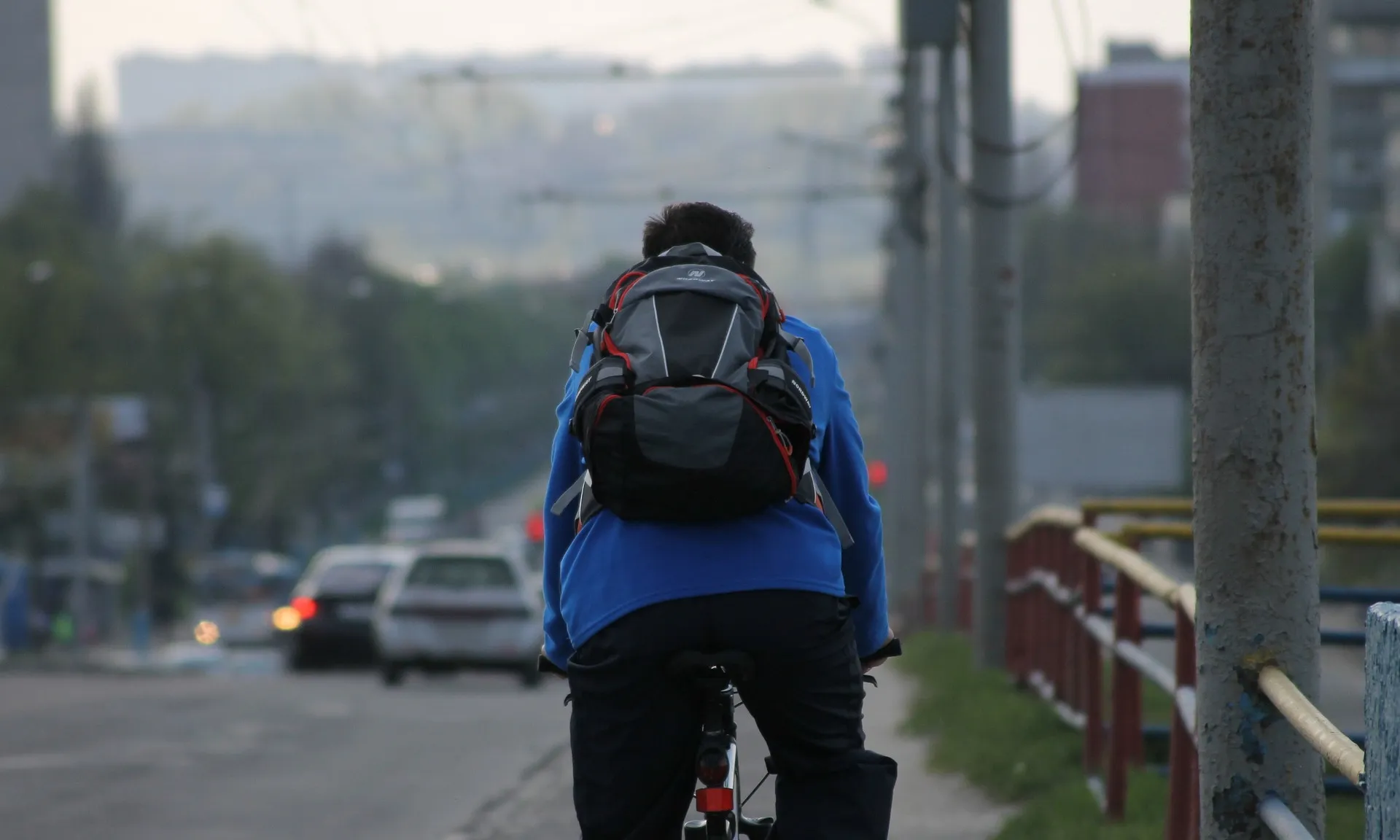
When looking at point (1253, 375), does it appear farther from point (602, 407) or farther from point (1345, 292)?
point (1345, 292)

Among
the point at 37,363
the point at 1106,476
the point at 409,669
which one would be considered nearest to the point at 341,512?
the point at 1106,476

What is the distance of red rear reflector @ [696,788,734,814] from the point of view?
371cm

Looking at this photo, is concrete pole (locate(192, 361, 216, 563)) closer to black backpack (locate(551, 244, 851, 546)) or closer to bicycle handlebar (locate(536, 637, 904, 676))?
bicycle handlebar (locate(536, 637, 904, 676))

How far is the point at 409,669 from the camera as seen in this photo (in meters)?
19.7

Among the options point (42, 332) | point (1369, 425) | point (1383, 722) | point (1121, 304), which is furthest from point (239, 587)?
point (1383, 722)

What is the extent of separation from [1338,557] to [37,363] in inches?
1174

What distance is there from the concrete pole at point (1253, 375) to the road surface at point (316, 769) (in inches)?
137

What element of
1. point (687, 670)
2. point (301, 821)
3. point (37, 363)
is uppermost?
A: point (687, 670)

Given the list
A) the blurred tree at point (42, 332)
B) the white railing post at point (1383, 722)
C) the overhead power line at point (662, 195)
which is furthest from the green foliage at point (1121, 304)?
the white railing post at point (1383, 722)

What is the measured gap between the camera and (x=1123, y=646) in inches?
272

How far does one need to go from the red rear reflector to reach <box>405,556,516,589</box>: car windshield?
644 inches

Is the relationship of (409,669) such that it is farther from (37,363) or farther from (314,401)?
A: (314,401)

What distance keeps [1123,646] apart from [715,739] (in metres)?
3.43

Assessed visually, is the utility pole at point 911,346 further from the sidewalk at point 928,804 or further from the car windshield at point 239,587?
the car windshield at point 239,587
